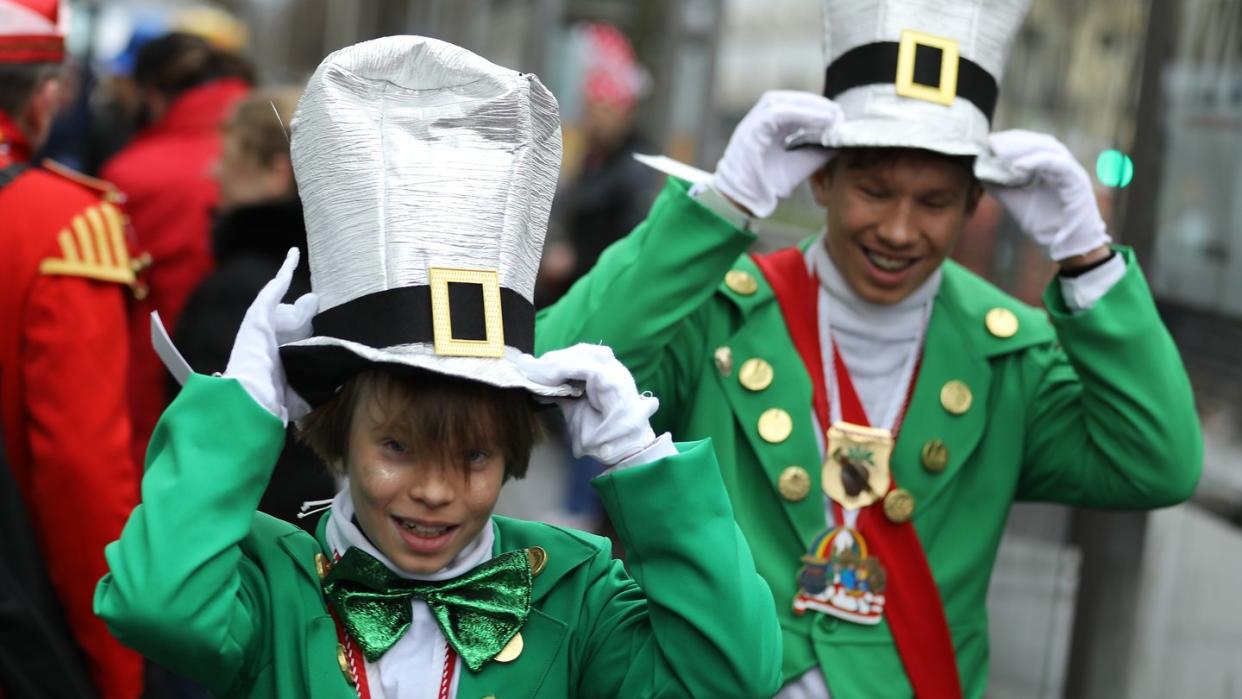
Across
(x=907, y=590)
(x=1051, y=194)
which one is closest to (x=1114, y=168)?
(x=1051, y=194)

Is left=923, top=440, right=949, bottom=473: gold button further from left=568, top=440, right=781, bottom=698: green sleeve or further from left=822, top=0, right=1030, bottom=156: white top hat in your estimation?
left=568, top=440, right=781, bottom=698: green sleeve

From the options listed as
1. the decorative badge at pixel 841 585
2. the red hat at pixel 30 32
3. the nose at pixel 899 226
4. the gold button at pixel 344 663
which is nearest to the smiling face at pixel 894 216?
the nose at pixel 899 226

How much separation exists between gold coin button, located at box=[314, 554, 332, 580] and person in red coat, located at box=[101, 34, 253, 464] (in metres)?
3.42

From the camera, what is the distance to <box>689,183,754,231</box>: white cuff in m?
3.88

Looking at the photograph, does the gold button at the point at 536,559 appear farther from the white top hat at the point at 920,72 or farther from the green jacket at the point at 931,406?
the white top hat at the point at 920,72

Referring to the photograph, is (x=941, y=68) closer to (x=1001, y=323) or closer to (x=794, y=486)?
(x=1001, y=323)

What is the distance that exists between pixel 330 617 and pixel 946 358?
5.27ft

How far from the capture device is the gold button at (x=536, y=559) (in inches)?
120

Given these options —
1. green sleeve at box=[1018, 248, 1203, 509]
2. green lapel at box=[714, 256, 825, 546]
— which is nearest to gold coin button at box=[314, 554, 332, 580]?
green lapel at box=[714, 256, 825, 546]

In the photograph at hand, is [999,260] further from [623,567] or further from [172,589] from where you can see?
[172,589]

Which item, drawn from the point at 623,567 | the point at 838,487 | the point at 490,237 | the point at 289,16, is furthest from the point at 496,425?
the point at 289,16

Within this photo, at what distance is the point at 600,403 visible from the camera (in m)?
2.90

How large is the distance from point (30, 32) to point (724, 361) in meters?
1.87

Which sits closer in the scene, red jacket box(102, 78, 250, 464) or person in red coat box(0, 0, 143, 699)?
person in red coat box(0, 0, 143, 699)
